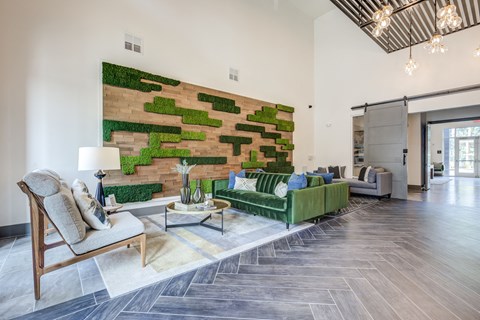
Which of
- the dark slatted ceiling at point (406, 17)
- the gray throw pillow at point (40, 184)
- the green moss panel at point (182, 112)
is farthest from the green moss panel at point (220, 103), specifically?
the gray throw pillow at point (40, 184)

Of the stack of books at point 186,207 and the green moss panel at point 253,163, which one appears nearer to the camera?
the stack of books at point 186,207

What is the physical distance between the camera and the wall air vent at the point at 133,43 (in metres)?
4.23

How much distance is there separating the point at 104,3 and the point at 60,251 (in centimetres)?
419

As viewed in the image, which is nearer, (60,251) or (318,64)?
(60,251)

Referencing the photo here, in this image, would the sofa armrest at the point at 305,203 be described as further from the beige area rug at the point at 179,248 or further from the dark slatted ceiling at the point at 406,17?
the dark slatted ceiling at the point at 406,17

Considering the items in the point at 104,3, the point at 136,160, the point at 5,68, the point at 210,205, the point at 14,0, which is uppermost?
the point at 104,3

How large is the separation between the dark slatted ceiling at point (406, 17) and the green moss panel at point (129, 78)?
186 inches

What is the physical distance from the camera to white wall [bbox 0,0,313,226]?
3.23m

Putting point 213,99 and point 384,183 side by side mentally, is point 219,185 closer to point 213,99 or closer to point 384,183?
point 213,99

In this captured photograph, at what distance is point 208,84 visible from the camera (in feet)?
17.6

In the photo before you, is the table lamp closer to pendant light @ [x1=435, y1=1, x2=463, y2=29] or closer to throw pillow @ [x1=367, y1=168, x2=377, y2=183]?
pendant light @ [x1=435, y1=1, x2=463, y2=29]

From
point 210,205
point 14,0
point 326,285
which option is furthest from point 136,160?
point 326,285

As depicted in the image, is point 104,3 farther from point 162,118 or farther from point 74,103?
point 162,118

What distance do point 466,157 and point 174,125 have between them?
1531 centimetres
